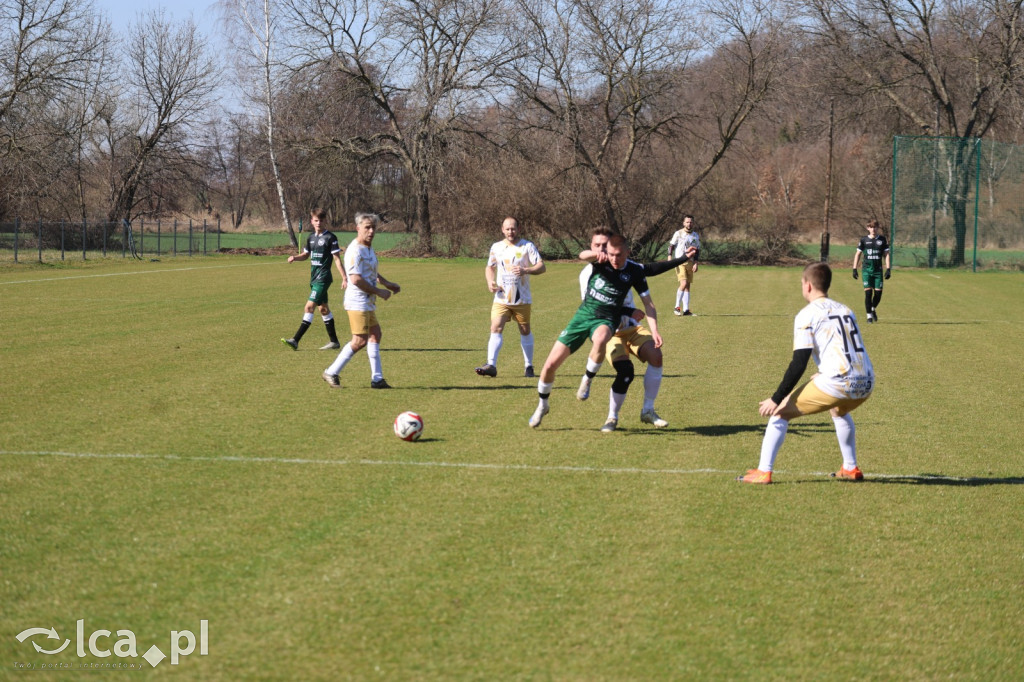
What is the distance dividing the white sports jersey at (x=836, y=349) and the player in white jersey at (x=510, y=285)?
5206 millimetres

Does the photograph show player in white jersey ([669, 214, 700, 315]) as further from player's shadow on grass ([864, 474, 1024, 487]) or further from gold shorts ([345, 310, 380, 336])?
player's shadow on grass ([864, 474, 1024, 487])

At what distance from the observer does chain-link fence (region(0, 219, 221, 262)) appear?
3697cm

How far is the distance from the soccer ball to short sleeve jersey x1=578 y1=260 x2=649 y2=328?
70.7 inches

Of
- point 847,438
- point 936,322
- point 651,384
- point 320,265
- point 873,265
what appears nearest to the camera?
point 847,438

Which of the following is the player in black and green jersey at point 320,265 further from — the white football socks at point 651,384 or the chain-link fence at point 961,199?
the chain-link fence at point 961,199

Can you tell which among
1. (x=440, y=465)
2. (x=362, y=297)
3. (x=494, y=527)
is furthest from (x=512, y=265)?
(x=494, y=527)

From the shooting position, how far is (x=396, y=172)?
174 feet

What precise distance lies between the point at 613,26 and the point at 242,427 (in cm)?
3943

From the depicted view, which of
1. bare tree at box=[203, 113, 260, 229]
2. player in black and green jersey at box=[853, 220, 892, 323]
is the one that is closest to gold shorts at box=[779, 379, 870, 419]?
player in black and green jersey at box=[853, 220, 892, 323]

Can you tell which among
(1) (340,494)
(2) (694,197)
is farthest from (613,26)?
(1) (340,494)

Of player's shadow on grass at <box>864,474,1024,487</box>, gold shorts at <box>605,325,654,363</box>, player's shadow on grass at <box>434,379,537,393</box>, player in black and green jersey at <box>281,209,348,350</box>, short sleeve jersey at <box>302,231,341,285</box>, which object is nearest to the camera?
player's shadow on grass at <box>864,474,1024,487</box>

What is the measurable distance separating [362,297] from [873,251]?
39.8ft

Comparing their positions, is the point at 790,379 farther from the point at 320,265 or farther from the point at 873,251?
the point at 873,251

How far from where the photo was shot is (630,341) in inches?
368
